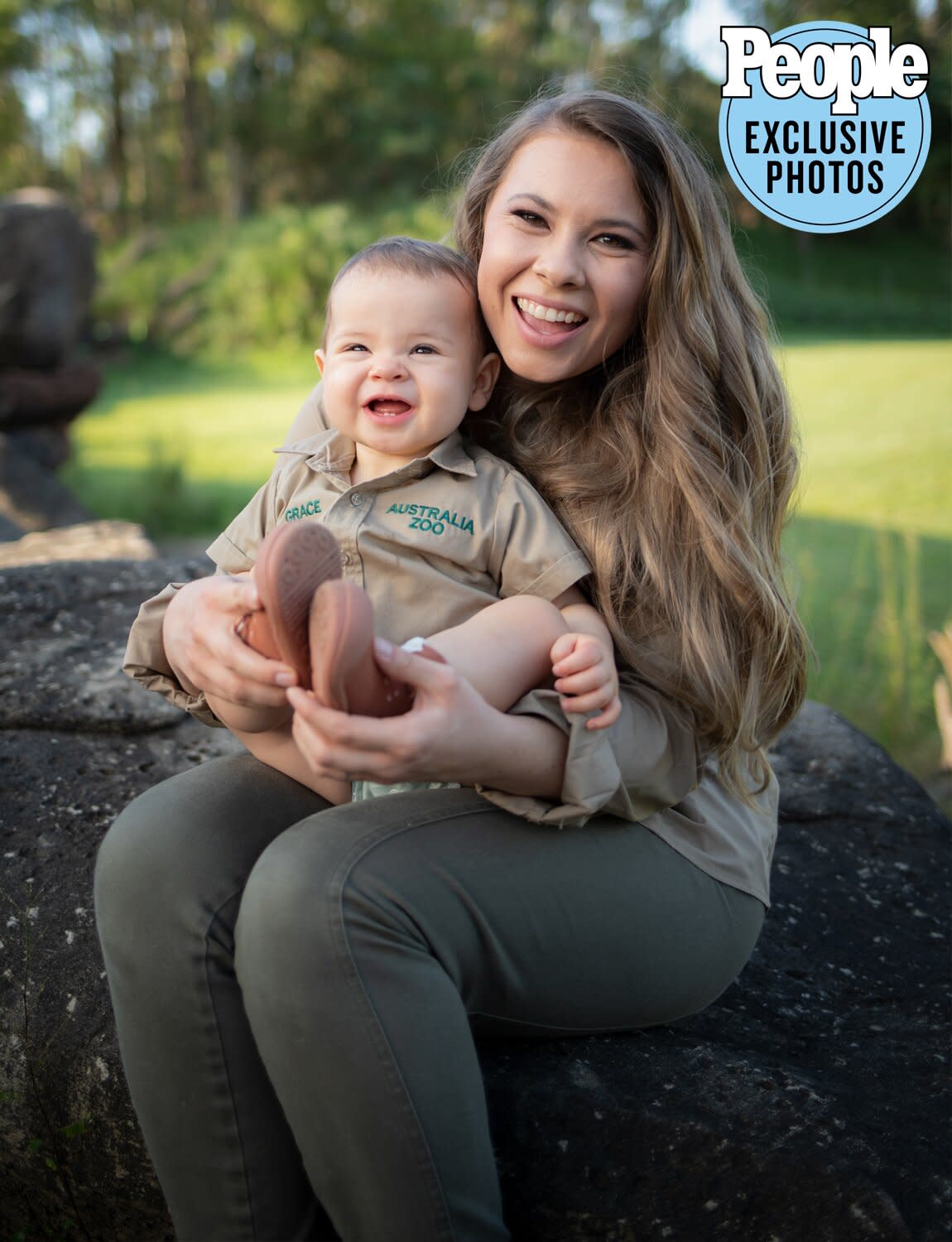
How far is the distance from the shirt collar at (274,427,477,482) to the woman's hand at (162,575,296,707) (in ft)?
0.85

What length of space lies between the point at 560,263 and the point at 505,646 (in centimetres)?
61

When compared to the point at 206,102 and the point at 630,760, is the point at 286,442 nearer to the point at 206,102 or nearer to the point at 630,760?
the point at 630,760

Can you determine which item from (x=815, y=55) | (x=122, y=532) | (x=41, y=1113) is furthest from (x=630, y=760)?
(x=122, y=532)

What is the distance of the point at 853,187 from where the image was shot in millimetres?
2514

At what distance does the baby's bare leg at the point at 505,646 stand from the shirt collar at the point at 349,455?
0.26 meters

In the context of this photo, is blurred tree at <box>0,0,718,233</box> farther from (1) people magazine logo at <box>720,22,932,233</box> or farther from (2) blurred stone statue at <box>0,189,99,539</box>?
(1) people magazine logo at <box>720,22,932,233</box>

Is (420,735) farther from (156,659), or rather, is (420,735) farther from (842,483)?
(842,483)

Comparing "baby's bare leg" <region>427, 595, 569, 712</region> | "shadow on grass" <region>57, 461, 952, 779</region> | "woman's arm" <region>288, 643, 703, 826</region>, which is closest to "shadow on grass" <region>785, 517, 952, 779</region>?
"shadow on grass" <region>57, 461, 952, 779</region>

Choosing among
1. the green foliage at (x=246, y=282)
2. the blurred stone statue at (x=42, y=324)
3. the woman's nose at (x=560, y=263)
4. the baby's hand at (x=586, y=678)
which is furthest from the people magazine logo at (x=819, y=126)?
the green foliage at (x=246, y=282)

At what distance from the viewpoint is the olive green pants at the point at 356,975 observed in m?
1.33

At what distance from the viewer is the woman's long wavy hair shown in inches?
66.4

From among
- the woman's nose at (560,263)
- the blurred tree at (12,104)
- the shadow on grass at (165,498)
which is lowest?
the shadow on grass at (165,498)

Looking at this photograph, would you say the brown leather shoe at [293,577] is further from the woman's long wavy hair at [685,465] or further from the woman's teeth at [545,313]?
the woman's teeth at [545,313]

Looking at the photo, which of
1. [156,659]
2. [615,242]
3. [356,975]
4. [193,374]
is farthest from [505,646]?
[193,374]
